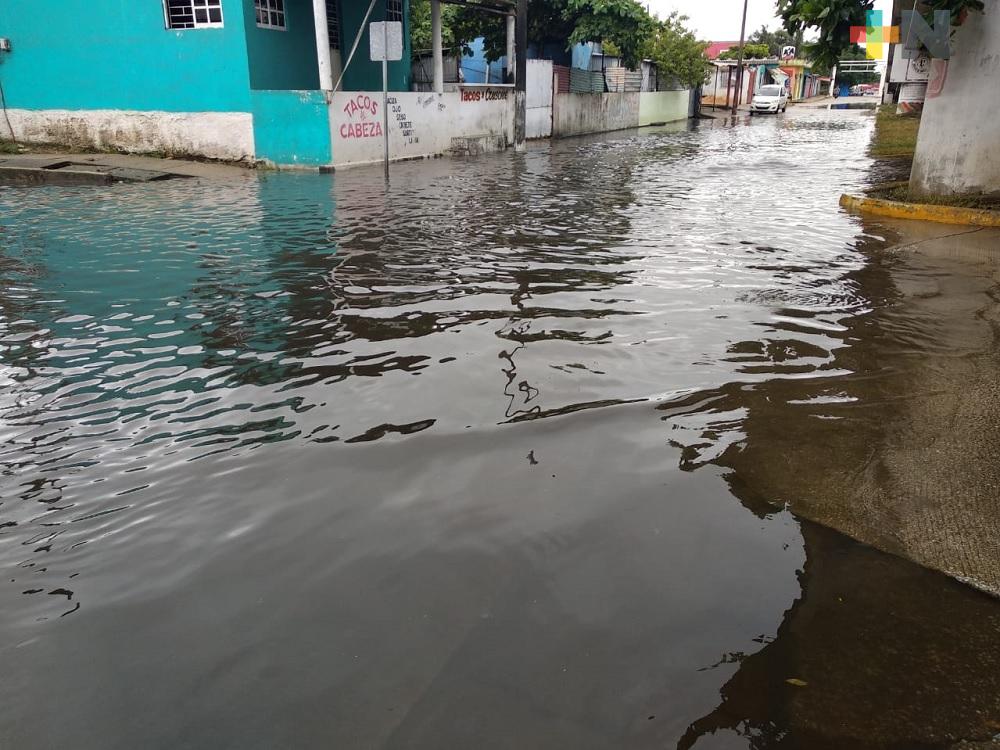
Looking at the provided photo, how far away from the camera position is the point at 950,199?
389 inches

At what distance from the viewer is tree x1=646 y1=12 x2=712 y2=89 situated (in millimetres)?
39188

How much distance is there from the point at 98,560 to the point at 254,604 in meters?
0.70

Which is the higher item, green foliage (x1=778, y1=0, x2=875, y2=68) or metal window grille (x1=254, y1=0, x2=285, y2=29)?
metal window grille (x1=254, y1=0, x2=285, y2=29)

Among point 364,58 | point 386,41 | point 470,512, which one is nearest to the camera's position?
point 470,512

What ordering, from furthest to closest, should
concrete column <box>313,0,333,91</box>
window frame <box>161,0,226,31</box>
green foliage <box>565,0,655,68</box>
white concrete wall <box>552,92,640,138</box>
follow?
green foliage <box>565,0,655,68</box> < white concrete wall <box>552,92,640,138</box> < window frame <box>161,0,226,31</box> < concrete column <box>313,0,333,91</box>

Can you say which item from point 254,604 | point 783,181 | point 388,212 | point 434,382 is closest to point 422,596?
point 254,604

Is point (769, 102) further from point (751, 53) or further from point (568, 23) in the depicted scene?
point (568, 23)

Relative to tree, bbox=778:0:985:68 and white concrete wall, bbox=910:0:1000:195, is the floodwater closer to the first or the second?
white concrete wall, bbox=910:0:1000:195

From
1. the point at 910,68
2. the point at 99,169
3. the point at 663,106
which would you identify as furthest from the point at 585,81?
the point at 910,68

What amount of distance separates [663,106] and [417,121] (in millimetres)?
23942

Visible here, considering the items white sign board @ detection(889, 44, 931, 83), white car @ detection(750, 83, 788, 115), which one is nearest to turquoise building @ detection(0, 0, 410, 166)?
white sign board @ detection(889, 44, 931, 83)

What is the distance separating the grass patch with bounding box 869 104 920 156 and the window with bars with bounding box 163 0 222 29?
1449 cm

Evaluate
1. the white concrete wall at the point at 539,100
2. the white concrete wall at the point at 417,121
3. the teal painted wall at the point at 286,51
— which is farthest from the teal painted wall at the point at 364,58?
the white concrete wall at the point at 539,100

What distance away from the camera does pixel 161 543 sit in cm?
287
